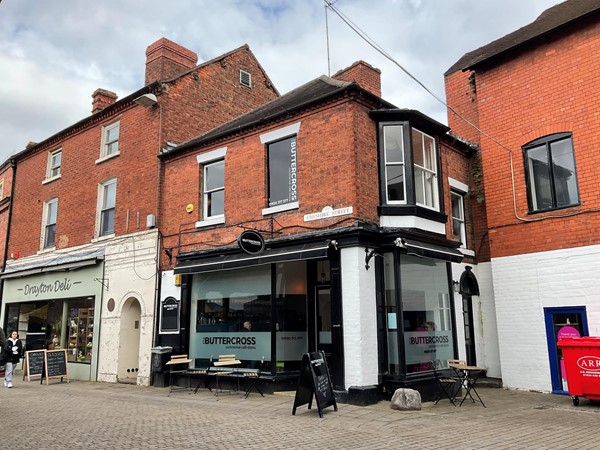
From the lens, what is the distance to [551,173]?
41.7 feet

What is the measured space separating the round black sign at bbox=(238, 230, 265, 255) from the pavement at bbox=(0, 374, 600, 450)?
10.6 feet

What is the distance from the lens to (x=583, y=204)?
11.9 m

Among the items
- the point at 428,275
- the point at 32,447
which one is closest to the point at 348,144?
the point at 428,275

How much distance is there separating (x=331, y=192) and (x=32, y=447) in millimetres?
7209

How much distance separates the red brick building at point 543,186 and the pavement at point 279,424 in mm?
1455

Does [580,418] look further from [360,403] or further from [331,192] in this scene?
[331,192]

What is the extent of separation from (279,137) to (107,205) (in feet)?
25.1

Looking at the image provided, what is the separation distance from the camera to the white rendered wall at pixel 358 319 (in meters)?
10.2

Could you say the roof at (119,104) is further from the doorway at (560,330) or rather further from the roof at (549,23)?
the doorway at (560,330)

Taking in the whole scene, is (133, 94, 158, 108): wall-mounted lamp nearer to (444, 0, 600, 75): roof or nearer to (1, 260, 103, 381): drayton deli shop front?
(1, 260, 103, 381): drayton deli shop front

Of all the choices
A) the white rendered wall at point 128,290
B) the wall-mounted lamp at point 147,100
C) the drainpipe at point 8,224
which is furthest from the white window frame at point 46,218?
the wall-mounted lamp at point 147,100

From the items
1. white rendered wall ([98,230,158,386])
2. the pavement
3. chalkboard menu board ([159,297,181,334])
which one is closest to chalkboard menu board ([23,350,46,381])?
white rendered wall ([98,230,158,386])

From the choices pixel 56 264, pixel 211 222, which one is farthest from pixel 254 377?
pixel 56 264

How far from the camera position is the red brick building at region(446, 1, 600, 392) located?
11.9 m
